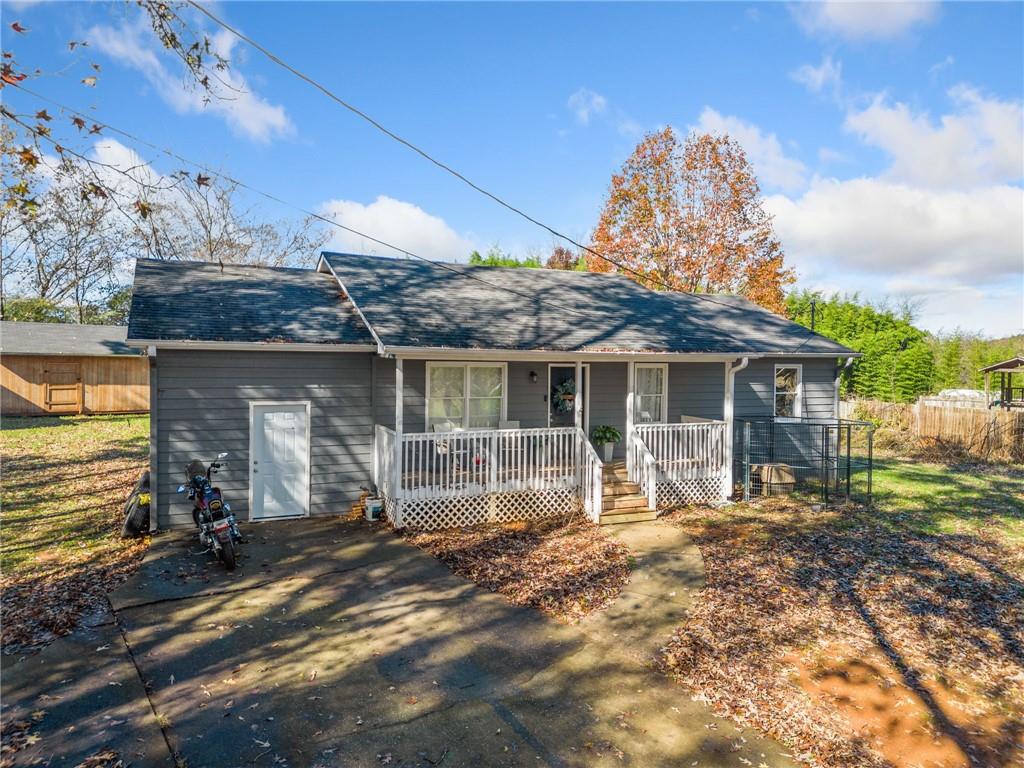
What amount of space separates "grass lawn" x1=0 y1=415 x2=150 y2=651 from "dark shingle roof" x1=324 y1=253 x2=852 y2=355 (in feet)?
15.9

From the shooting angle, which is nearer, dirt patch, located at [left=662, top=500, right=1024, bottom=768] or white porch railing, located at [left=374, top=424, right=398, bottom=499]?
dirt patch, located at [left=662, top=500, right=1024, bottom=768]

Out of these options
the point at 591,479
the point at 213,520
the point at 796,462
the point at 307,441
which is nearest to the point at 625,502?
the point at 591,479

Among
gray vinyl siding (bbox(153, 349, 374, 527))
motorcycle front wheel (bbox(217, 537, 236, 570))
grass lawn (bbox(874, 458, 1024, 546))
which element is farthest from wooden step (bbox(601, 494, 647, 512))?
motorcycle front wheel (bbox(217, 537, 236, 570))

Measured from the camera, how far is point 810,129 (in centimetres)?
1519

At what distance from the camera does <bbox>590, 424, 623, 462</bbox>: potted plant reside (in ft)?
38.4

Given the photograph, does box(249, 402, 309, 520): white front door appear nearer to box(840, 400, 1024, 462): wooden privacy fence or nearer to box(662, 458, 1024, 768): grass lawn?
box(662, 458, 1024, 768): grass lawn

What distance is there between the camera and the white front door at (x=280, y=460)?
965cm

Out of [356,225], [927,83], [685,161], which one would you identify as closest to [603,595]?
[927,83]

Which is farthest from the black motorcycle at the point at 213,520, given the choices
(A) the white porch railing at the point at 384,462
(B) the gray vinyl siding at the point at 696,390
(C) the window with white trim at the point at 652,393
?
(B) the gray vinyl siding at the point at 696,390

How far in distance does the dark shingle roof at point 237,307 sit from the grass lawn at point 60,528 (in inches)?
122

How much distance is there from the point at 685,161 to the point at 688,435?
1997cm

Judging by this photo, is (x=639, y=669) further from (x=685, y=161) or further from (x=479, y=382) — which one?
(x=685, y=161)

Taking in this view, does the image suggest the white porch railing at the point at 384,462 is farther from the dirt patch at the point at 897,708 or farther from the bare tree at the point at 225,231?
the bare tree at the point at 225,231

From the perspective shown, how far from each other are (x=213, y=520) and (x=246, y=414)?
94.9 inches
